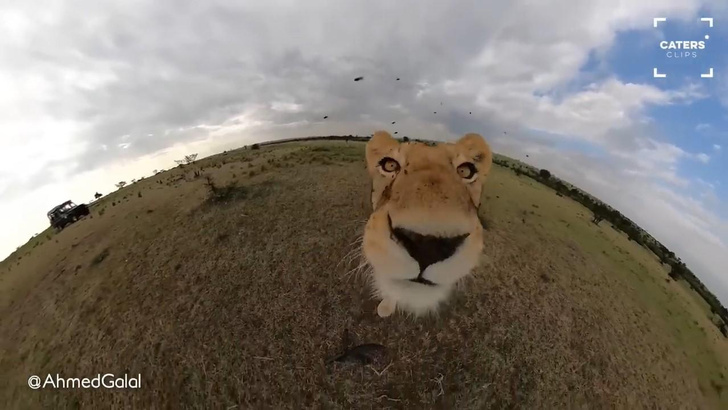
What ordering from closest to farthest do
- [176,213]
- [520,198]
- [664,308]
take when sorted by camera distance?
[664,308] < [520,198] < [176,213]

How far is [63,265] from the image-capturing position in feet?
52.0

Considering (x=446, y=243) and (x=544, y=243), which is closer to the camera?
(x=446, y=243)

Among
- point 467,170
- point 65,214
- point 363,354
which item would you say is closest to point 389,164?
point 467,170

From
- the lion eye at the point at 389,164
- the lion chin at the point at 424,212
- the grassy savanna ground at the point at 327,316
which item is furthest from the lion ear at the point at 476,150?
the grassy savanna ground at the point at 327,316

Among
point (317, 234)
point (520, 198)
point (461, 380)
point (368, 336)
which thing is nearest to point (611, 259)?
point (520, 198)

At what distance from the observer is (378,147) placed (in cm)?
586

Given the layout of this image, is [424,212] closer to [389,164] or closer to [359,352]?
[389,164]

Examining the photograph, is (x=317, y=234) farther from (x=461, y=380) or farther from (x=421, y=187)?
(x=421, y=187)

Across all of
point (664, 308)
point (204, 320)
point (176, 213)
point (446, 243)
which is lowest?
point (664, 308)

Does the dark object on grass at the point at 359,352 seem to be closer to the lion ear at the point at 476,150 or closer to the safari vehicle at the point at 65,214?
the lion ear at the point at 476,150

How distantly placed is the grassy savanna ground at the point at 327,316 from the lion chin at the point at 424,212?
159 inches

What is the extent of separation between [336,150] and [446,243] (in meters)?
11.5

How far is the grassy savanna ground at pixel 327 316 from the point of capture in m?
9.53

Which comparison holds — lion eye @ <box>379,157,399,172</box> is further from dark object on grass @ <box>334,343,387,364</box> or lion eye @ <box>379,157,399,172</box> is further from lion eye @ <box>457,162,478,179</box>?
dark object on grass @ <box>334,343,387,364</box>
